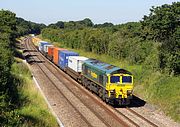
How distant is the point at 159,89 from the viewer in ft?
94.0

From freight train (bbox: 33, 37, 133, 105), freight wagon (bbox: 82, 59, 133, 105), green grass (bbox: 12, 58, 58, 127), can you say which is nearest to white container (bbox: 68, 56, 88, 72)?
freight train (bbox: 33, 37, 133, 105)

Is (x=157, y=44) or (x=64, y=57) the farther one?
(x=64, y=57)

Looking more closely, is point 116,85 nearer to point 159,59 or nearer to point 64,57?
point 159,59

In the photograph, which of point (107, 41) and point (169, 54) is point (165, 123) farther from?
point (107, 41)

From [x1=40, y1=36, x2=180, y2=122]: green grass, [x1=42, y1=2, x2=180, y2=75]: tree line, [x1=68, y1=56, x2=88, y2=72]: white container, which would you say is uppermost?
[x1=42, y1=2, x2=180, y2=75]: tree line

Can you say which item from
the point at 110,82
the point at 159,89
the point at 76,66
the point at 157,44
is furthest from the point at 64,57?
the point at 110,82

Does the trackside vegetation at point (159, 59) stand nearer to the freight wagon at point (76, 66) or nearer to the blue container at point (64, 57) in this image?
the freight wagon at point (76, 66)

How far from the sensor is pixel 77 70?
37250mm

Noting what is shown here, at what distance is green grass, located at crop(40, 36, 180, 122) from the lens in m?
25.5

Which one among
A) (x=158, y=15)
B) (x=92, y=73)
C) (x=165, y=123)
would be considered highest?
(x=158, y=15)

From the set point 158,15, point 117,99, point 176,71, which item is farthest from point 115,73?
point 158,15

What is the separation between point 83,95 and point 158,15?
10150mm

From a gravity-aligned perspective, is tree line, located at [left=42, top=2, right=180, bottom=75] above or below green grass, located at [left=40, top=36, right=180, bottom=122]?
above

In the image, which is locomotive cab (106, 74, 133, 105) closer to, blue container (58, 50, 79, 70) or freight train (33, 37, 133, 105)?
freight train (33, 37, 133, 105)
